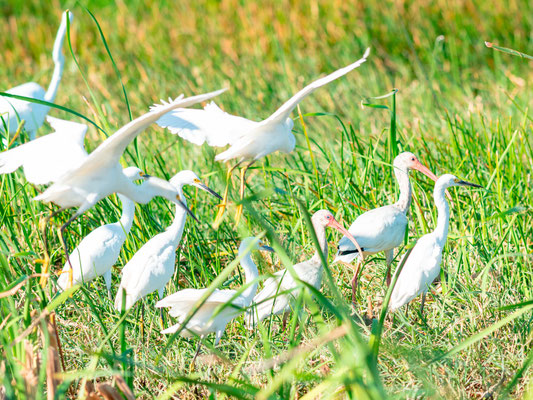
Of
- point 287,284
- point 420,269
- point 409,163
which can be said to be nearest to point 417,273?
point 420,269

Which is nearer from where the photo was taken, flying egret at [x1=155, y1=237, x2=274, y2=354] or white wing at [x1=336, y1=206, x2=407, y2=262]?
flying egret at [x1=155, y1=237, x2=274, y2=354]

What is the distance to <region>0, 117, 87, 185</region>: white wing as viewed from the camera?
2982 mm

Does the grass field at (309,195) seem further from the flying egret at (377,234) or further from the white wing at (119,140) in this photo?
the white wing at (119,140)

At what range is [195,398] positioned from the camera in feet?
9.23

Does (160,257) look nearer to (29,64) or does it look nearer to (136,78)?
(136,78)

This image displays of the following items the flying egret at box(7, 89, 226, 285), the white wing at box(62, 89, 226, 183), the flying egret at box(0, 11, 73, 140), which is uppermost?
the white wing at box(62, 89, 226, 183)

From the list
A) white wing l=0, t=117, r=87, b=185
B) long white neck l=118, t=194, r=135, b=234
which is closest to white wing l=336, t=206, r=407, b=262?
long white neck l=118, t=194, r=135, b=234

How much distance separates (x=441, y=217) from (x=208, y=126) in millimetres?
1345

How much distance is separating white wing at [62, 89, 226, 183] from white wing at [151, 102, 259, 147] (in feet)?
3.41

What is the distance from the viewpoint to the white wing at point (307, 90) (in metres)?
2.82

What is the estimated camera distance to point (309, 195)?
4254mm

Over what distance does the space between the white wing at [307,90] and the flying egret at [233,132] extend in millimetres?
28

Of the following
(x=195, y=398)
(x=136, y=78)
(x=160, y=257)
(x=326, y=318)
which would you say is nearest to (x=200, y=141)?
(x=160, y=257)

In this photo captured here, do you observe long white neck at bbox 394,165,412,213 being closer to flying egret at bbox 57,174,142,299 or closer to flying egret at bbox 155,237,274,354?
flying egret at bbox 155,237,274,354
